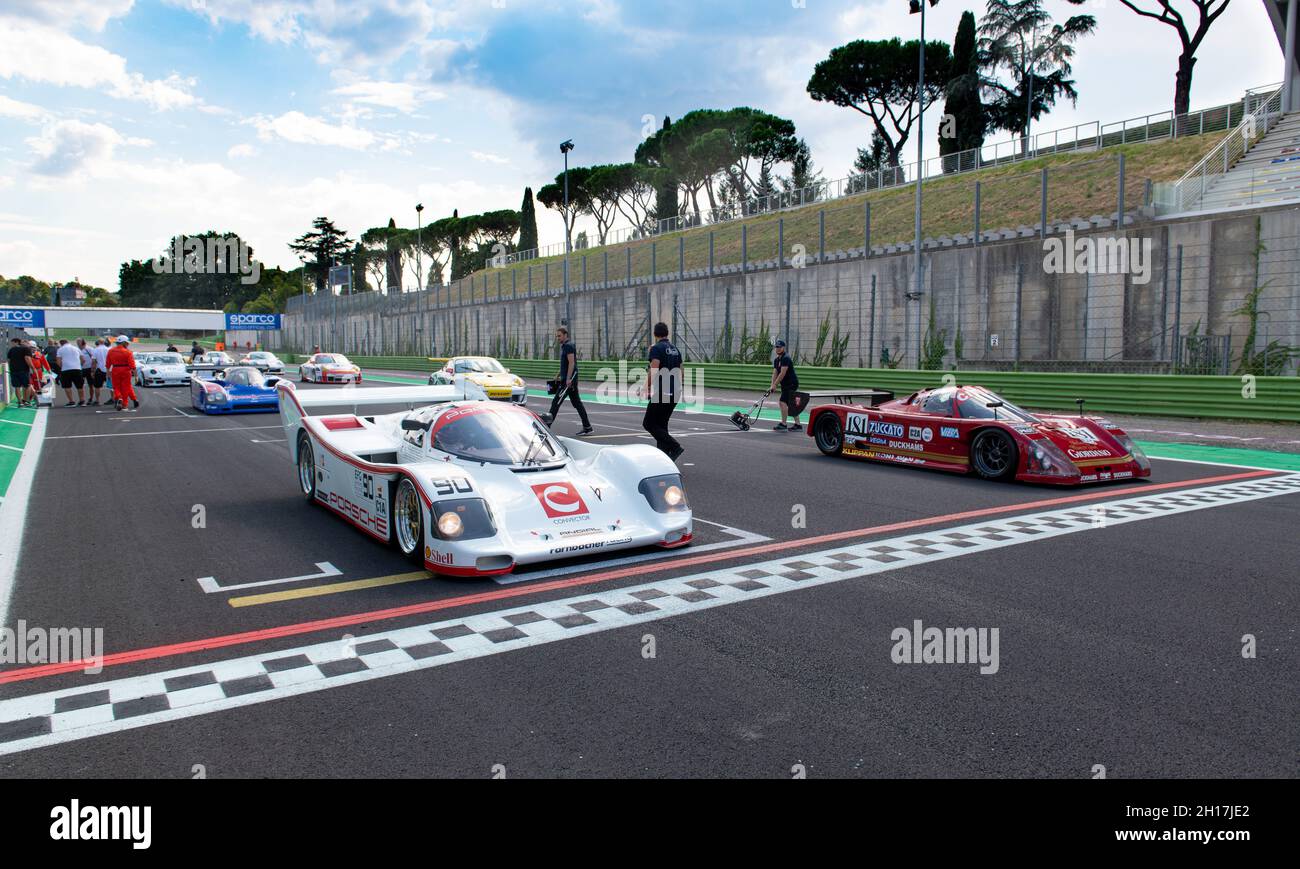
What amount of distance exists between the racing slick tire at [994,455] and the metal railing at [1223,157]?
15179 millimetres

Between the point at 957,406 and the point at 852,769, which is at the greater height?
the point at 957,406

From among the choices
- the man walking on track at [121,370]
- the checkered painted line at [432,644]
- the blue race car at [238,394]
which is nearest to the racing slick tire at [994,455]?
the checkered painted line at [432,644]

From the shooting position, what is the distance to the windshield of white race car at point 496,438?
7.04 m

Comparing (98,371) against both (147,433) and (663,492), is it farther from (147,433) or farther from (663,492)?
(663,492)

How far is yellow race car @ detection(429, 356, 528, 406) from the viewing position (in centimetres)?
2248

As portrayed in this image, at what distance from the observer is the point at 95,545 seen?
7074 mm

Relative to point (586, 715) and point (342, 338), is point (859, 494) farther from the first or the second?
point (342, 338)

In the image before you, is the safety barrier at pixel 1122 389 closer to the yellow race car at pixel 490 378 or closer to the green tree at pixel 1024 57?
the yellow race car at pixel 490 378

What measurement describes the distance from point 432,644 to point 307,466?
4.91 m

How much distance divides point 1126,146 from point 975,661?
37555 mm

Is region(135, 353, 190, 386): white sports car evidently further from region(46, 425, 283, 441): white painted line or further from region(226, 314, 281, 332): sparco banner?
region(226, 314, 281, 332): sparco banner

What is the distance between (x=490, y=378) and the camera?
23750 millimetres
